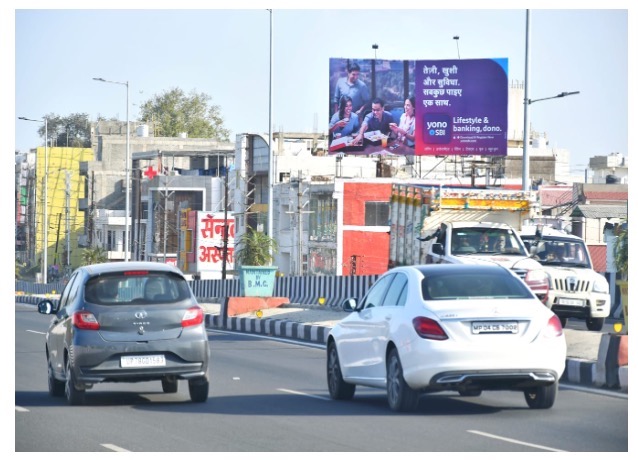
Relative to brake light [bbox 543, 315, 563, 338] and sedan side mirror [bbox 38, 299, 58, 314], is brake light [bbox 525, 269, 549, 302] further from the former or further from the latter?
brake light [bbox 543, 315, 563, 338]

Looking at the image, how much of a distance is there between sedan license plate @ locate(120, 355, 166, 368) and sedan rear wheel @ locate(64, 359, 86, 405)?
0.61m

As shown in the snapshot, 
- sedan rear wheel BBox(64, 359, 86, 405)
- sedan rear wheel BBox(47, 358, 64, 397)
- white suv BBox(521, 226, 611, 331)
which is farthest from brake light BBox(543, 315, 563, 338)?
white suv BBox(521, 226, 611, 331)

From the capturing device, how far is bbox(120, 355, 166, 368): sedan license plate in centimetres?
1455

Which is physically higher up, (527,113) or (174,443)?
(527,113)

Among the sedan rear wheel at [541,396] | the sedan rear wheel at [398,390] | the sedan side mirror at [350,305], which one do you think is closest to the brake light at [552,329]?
the sedan rear wheel at [541,396]

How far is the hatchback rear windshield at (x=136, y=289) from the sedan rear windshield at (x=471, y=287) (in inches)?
114

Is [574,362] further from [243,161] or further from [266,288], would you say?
[243,161]

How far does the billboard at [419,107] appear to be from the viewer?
208ft

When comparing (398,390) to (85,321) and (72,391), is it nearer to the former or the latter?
(85,321)

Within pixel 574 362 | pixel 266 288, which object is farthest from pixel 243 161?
pixel 574 362

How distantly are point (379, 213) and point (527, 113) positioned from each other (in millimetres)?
30480

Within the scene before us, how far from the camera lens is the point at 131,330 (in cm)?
1461

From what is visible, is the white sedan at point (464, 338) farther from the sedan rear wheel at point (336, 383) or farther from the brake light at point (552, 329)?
the sedan rear wheel at point (336, 383)

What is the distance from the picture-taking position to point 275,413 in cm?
1400
